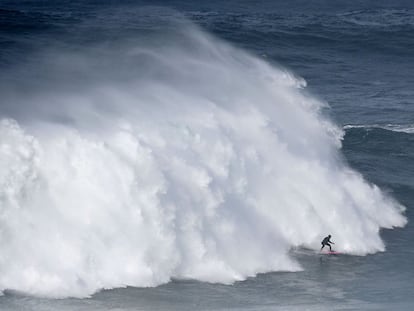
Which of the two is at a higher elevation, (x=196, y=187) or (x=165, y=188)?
(x=196, y=187)

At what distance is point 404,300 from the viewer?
25.5 metres

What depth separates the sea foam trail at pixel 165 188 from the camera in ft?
82.2

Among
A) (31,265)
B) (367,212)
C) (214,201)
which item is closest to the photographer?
(31,265)

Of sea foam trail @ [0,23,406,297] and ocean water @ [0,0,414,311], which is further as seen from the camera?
sea foam trail @ [0,23,406,297]

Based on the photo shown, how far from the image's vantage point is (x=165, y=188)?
2739 cm

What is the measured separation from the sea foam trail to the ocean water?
0.06 metres

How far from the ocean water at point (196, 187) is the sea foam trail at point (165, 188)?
0.06 metres

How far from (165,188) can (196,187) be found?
1438 mm

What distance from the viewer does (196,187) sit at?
28.5 metres

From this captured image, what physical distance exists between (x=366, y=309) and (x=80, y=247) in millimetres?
7766

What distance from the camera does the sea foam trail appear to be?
82.2 ft

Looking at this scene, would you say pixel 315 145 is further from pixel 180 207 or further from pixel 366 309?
pixel 366 309

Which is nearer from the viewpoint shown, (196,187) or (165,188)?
(165,188)

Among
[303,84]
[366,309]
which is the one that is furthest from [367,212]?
[303,84]
